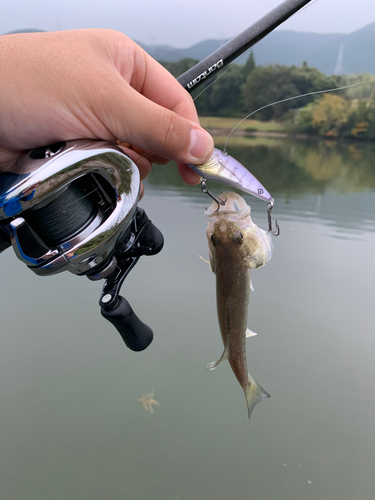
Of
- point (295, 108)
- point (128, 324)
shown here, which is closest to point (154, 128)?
point (128, 324)

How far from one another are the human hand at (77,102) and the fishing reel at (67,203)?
70 millimetres

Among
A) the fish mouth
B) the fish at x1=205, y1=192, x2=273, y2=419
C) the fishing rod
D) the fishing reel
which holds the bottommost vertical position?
the fish at x1=205, y1=192, x2=273, y2=419

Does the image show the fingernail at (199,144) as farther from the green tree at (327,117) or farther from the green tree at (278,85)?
the green tree at (327,117)

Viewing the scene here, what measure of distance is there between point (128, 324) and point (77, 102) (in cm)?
61

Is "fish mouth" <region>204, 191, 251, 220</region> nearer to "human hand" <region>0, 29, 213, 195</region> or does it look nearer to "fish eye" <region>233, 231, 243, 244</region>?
"fish eye" <region>233, 231, 243, 244</region>

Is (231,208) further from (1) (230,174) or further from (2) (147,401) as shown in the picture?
(2) (147,401)

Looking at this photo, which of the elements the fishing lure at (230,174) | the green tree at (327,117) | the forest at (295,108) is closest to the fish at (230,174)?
the fishing lure at (230,174)

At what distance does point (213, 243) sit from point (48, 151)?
1.63ft

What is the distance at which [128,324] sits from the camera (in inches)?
41.5

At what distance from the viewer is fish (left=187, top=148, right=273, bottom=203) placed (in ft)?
2.72

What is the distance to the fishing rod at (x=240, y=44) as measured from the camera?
3.42 ft

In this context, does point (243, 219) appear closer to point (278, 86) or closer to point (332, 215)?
point (332, 215)

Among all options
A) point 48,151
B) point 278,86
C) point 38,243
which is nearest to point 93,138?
point 48,151

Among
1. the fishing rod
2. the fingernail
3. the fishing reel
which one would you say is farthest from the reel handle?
the fishing rod
